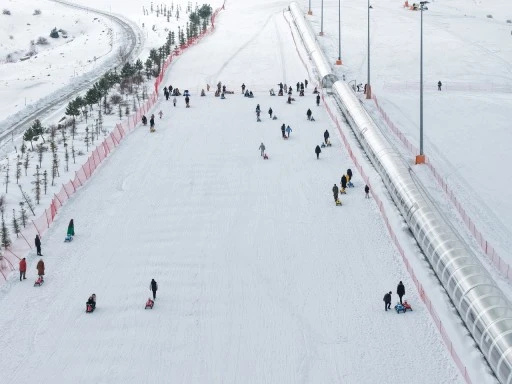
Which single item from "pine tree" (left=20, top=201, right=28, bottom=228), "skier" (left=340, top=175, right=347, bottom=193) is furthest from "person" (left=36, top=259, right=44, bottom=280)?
"skier" (left=340, top=175, right=347, bottom=193)

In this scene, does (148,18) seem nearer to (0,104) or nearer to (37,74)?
(37,74)

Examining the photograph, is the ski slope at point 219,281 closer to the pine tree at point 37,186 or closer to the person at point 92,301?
the person at point 92,301

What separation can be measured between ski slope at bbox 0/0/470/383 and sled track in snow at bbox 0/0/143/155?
1212cm

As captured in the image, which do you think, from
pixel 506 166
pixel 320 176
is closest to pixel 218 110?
pixel 320 176

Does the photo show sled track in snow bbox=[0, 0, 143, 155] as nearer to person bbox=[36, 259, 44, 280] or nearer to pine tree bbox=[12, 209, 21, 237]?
pine tree bbox=[12, 209, 21, 237]

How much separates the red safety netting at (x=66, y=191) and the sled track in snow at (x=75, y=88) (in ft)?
24.2

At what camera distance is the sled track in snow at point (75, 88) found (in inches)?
1845

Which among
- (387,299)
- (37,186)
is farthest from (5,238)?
(387,299)

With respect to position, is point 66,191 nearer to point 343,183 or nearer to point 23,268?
point 23,268

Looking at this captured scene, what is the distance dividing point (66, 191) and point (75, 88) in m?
29.7

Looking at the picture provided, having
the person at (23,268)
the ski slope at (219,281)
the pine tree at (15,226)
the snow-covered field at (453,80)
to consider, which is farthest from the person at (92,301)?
the snow-covered field at (453,80)

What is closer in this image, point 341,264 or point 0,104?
point 341,264

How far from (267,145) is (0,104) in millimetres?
27384

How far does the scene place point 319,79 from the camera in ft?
179
